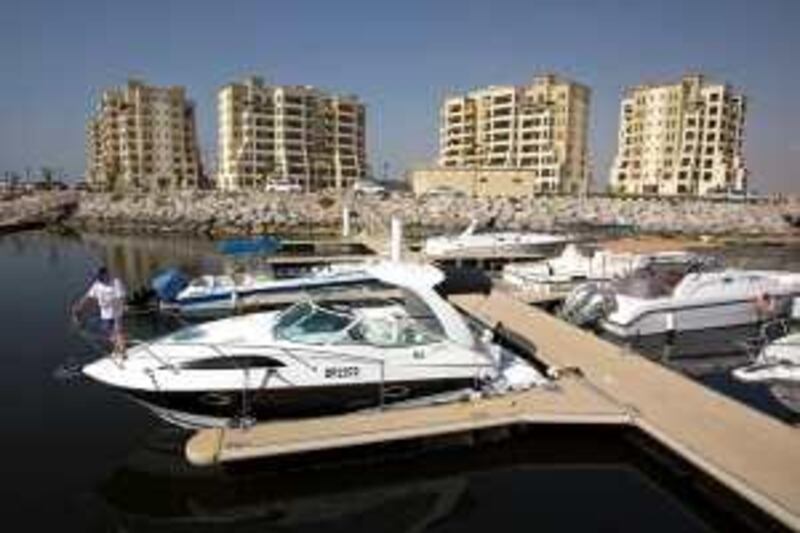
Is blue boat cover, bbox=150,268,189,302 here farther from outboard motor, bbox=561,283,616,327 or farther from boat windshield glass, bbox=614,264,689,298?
boat windshield glass, bbox=614,264,689,298

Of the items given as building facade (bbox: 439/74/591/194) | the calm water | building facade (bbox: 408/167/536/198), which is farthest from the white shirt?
building facade (bbox: 439/74/591/194)

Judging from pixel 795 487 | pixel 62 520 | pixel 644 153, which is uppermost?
pixel 644 153

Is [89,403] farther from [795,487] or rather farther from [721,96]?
[721,96]

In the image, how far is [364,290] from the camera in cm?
2261

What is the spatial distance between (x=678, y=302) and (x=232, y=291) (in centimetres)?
1372

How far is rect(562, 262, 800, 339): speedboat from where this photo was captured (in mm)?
18672

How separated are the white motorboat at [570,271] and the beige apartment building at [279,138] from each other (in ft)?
261

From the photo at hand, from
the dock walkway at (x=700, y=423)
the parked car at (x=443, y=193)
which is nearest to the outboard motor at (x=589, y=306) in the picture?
the dock walkway at (x=700, y=423)

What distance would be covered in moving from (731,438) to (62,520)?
1001 cm

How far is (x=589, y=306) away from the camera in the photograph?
19625mm

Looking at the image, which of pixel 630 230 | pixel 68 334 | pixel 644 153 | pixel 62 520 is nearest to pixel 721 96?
pixel 644 153

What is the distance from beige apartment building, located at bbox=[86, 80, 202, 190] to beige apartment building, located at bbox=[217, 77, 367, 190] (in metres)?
9.27

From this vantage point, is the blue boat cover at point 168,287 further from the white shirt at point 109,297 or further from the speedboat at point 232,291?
the white shirt at point 109,297

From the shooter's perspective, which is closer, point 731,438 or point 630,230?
point 731,438
